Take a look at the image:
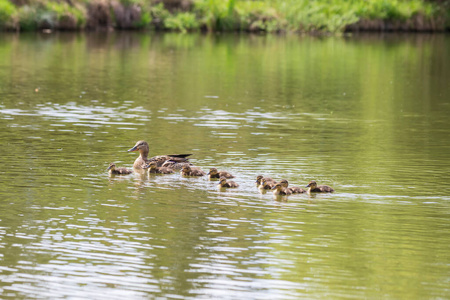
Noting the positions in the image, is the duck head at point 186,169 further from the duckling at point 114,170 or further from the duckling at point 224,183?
the duckling at point 114,170

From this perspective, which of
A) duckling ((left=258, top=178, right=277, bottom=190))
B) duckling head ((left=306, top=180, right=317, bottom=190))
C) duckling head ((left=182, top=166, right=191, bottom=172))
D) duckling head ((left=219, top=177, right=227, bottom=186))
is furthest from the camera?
duckling head ((left=182, top=166, right=191, bottom=172))

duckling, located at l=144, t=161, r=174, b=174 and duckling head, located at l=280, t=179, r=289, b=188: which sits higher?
duckling head, located at l=280, t=179, r=289, b=188

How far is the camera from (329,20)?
59.0 meters

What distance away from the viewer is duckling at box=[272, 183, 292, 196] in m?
12.5

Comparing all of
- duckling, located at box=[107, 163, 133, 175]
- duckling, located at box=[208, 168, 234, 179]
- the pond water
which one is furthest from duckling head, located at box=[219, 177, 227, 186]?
duckling, located at box=[107, 163, 133, 175]

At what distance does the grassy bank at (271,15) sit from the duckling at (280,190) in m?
45.4

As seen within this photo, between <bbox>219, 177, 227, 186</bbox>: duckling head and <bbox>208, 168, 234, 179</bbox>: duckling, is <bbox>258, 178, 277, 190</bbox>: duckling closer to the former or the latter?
<bbox>219, 177, 227, 186</bbox>: duckling head

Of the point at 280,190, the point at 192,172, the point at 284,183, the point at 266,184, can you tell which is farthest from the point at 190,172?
the point at 280,190

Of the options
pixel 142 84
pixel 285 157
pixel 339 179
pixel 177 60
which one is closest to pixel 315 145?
pixel 285 157

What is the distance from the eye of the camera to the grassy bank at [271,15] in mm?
58375

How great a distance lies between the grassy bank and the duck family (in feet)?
141

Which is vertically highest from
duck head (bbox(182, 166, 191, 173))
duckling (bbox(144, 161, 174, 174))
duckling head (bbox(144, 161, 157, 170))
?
duck head (bbox(182, 166, 191, 173))

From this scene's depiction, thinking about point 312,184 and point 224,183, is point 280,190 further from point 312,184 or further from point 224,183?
point 224,183

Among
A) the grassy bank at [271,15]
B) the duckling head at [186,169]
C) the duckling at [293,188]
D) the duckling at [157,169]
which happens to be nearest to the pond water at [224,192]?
the duckling at [293,188]
